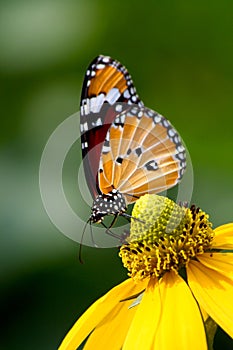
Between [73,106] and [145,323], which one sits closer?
[145,323]

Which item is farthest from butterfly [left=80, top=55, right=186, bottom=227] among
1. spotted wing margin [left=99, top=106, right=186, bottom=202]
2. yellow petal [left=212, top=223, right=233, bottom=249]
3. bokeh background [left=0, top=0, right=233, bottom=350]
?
bokeh background [left=0, top=0, right=233, bottom=350]

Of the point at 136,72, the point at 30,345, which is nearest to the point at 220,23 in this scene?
the point at 136,72

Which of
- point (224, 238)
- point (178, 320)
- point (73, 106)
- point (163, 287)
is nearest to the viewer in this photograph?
point (178, 320)

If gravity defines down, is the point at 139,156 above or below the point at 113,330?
above

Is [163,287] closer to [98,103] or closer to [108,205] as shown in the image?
[108,205]

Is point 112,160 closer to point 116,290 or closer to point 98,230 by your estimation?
point 116,290

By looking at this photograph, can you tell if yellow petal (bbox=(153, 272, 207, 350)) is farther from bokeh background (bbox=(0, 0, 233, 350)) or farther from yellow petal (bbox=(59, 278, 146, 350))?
bokeh background (bbox=(0, 0, 233, 350))

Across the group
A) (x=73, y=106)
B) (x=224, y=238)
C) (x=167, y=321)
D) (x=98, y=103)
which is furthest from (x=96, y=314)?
(x=73, y=106)
